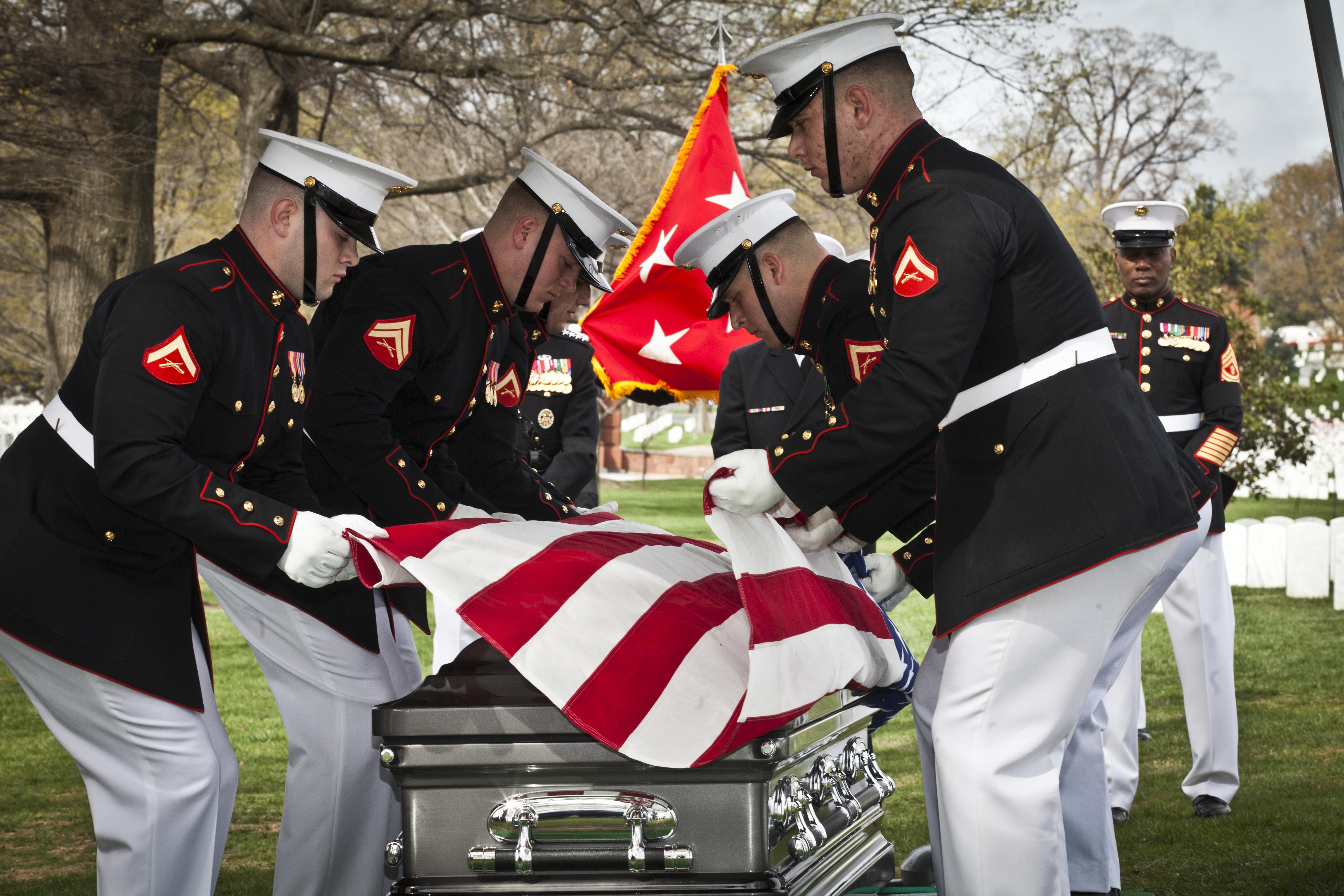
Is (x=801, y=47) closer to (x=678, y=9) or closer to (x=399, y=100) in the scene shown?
(x=678, y=9)

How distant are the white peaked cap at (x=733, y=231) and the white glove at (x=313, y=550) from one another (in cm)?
119

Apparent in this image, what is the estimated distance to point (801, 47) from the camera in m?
2.60

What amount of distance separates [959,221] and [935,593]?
80cm

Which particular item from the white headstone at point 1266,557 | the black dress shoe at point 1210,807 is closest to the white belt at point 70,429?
the black dress shoe at point 1210,807

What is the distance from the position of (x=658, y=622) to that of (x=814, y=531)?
534 millimetres

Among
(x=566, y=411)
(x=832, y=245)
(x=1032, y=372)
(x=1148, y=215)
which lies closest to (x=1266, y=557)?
(x=1148, y=215)

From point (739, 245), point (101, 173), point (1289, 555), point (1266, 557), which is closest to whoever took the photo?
point (739, 245)

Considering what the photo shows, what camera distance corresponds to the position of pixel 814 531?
282 cm

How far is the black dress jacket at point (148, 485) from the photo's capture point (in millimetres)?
2557

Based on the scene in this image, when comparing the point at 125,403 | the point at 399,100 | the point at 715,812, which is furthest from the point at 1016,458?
the point at 399,100

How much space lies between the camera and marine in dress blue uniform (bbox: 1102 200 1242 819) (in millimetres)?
4852

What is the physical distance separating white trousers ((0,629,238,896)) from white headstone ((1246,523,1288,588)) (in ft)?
34.0

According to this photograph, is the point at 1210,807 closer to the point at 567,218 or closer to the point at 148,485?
the point at 567,218

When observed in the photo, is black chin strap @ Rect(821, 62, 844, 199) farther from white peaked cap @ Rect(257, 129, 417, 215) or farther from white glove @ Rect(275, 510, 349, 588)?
white glove @ Rect(275, 510, 349, 588)
